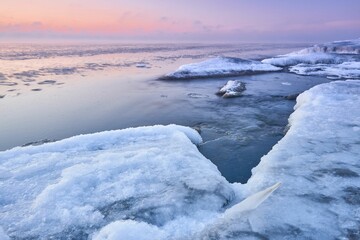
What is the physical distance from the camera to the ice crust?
106 ft

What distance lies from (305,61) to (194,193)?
142ft

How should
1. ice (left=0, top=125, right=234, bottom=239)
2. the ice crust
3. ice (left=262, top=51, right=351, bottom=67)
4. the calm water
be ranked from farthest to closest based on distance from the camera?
ice (left=262, top=51, right=351, bottom=67) < the ice crust < the calm water < ice (left=0, top=125, right=234, bottom=239)

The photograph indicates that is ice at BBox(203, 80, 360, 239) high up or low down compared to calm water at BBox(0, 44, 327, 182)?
up

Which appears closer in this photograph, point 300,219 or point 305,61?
point 300,219

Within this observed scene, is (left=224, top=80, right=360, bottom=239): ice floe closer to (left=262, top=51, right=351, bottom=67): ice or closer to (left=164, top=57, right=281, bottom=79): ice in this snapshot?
(left=164, top=57, right=281, bottom=79): ice

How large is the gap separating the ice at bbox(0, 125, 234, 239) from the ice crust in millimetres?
27713

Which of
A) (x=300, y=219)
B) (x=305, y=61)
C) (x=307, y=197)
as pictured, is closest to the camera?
(x=300, y=219)

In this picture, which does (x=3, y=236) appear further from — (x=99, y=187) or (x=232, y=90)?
(x=232, y=90)

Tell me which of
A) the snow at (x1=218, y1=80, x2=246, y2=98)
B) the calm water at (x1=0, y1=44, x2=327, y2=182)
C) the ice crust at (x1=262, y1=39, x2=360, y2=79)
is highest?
the ice crust at (x1=262, y1=39, x2=360, y2=79)

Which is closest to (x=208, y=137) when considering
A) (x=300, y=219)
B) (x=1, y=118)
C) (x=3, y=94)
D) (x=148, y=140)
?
(x=148, y=140)

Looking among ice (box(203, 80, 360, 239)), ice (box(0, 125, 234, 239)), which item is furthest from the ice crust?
ice (box(0, 125, 234, 239))

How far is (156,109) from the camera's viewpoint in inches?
658

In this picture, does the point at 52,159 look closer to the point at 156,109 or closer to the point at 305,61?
the point at 156,109

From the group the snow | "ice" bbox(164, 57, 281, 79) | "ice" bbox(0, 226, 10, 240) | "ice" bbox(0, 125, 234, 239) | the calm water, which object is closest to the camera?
"ice" bbox(0, 226, 10, 240)
